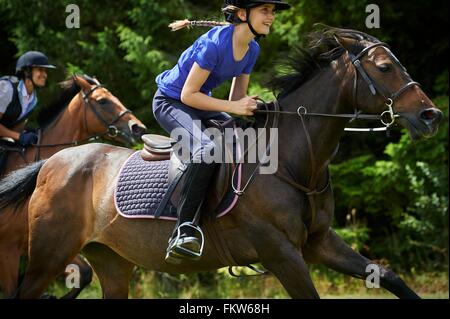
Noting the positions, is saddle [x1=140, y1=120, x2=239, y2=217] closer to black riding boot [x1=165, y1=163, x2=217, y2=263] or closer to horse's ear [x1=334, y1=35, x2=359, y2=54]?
black riding boot [x1=165, y1=163, x2=217, y2=263]

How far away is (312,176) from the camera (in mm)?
5574

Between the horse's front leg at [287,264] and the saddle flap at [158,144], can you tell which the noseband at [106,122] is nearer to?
the saddle flap at [158,144]

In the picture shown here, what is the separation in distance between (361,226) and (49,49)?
5867mm

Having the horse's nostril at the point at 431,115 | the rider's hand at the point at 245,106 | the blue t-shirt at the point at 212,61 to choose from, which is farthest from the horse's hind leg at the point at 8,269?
the horse's nostril at the point at 431,115

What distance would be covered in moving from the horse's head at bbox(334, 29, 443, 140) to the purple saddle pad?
5.32ft

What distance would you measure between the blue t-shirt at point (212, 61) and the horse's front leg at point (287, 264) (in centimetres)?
123

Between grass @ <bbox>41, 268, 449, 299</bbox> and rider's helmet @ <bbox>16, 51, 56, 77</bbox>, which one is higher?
rider's helmet @ <bbox>16, 51, 56, 77</bbox>

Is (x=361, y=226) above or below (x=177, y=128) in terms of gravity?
below

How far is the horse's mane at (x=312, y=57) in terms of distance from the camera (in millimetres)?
5711

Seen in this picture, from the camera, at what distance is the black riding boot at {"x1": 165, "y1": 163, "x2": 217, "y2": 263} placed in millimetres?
5547

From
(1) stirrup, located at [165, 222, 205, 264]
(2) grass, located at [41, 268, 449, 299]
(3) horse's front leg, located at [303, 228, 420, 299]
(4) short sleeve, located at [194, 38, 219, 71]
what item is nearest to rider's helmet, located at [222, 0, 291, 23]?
(4) short sleeve, located at [194, 38, 219, 71]
